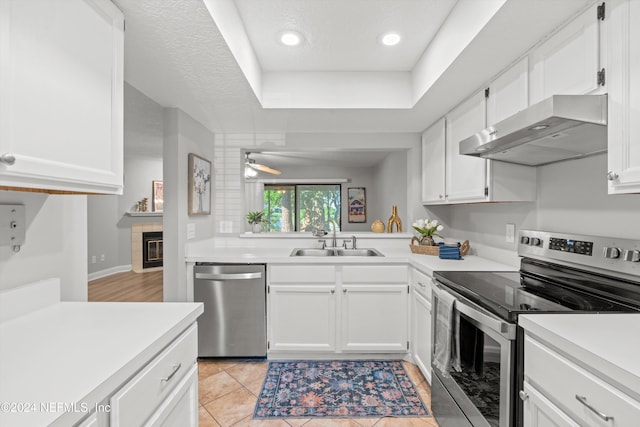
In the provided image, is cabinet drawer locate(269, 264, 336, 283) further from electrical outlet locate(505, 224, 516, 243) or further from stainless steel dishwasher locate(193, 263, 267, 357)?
electrical outlet locate(505, 224, 516, 243)

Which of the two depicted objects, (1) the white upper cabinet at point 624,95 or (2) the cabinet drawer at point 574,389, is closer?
(2) the cabinet drawer at point 574,389

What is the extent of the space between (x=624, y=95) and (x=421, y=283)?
1.53m

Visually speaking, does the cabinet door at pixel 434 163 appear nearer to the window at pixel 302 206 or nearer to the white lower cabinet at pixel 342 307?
the white lower cabinet at pixel 342 307

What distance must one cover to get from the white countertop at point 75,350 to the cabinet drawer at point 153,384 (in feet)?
0.12

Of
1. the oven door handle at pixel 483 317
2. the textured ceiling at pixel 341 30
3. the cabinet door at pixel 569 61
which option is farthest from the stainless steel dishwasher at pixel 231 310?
the cabinet door at pixel 569 61

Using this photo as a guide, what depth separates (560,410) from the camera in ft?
3.07

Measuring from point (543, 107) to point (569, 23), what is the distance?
1.60 ft

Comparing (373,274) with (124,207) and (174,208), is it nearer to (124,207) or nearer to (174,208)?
(174,208)

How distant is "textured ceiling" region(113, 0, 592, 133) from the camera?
129 cm

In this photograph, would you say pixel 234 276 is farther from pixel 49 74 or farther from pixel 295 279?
pixel 49 74

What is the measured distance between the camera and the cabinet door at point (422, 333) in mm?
2098

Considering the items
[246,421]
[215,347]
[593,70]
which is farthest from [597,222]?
[215,347]

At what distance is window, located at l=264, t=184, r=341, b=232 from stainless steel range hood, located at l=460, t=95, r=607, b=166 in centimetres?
498

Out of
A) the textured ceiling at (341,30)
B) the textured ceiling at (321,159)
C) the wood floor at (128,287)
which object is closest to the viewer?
the textured ceiling at (341,30)
